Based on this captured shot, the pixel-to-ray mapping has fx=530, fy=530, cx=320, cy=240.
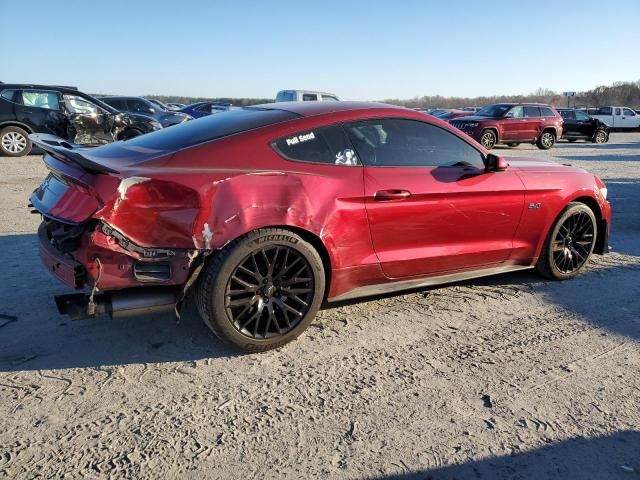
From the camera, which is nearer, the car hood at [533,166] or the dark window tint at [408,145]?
the dark window tint at [408,145]

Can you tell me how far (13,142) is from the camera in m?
12.4

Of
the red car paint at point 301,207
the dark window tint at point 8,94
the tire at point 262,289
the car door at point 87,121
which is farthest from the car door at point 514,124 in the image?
the tire at point 262,289

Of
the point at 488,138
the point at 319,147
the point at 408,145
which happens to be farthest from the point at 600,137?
the point at 319,147

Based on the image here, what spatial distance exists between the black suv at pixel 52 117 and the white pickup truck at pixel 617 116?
2983 cm

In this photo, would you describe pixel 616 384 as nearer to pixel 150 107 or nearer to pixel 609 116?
pixel 150 107

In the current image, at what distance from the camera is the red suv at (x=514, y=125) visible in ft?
59.8

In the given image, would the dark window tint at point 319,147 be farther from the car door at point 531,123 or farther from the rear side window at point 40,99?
the car door at point 531,123

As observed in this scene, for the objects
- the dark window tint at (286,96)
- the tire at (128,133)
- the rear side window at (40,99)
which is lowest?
the tire at (128,133)

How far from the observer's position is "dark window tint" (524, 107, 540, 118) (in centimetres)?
1928

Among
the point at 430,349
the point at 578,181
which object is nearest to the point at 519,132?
the point at 578,181

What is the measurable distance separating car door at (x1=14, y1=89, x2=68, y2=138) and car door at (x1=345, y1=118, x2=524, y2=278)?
10939 mm

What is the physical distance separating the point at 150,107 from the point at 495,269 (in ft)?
50.4

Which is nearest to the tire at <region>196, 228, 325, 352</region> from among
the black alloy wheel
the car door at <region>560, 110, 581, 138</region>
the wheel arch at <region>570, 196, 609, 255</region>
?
the black alloy wheel

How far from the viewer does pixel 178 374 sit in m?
3.04
